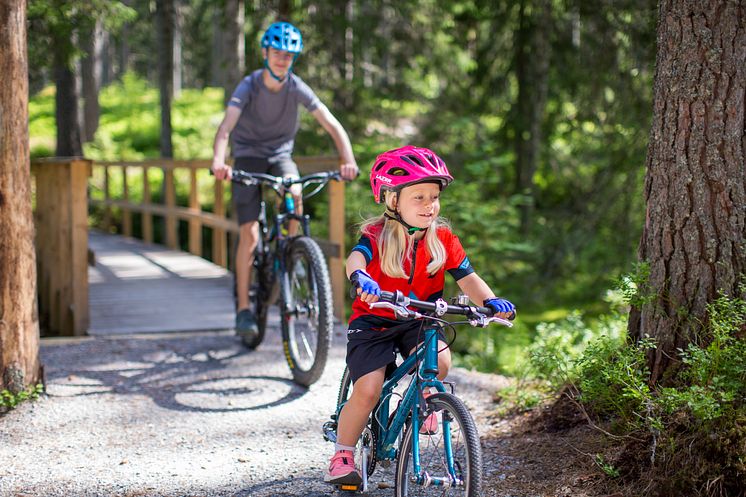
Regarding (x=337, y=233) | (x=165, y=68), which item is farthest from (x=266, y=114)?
(x=165, y=68)

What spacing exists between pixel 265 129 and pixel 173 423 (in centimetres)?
226

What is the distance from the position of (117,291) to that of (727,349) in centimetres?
730

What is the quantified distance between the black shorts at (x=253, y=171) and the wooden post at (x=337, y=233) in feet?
3.32

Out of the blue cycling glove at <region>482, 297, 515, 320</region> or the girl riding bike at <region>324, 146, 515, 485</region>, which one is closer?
the blue cycling glove at <region>482, 297, 515, 320</region>

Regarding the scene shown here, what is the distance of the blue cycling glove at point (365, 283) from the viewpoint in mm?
2926

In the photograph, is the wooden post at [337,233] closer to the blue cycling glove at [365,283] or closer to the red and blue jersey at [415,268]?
the red and blue jersey at [415,268]

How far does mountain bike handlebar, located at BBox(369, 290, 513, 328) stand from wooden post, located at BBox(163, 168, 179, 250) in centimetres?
994

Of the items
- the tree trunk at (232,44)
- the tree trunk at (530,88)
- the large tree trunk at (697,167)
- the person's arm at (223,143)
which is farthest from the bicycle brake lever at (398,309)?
the tree trunk at (530,88)

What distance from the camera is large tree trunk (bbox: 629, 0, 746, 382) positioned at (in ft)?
12.7

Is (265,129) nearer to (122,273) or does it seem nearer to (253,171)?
(253,171)

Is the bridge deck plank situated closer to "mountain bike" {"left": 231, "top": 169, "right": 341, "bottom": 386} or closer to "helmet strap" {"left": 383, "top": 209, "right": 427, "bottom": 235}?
"mountain bike" {"left": 231, "top": 169, "right": 341, "bottom": 386}

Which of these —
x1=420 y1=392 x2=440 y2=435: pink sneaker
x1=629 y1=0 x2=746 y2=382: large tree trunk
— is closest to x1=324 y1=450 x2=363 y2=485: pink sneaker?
x1=420 y1=392 x2=440 y2=435: pink sneaker

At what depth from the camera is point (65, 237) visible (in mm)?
7273

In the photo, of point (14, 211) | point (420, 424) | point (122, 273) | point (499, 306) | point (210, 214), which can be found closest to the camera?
point (499, 306)
